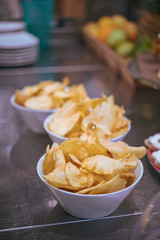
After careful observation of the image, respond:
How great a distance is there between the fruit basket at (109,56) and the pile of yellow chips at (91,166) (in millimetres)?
910

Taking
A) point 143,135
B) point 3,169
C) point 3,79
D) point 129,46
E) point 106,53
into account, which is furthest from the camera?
point 106,53

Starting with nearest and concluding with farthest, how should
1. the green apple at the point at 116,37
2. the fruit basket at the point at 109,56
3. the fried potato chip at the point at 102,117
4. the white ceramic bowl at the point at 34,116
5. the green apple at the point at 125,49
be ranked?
the fried potato chip at the point at 102,117, the white ceramic bowl at the point at 34,116, the fruit basket at the point at 109,56, the green apple at the point at 125,49, the green apple at the point at 116,37

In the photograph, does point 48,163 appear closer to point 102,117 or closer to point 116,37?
point 102,117

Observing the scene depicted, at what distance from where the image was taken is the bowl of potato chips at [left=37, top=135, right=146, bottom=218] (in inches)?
24.8

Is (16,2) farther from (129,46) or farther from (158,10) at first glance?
(158,10)

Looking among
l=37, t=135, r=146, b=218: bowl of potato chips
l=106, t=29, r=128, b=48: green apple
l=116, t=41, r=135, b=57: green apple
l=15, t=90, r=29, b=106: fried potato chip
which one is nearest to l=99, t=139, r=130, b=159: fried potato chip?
l=37, t=135, r=146, b=218: bowl of potato chips

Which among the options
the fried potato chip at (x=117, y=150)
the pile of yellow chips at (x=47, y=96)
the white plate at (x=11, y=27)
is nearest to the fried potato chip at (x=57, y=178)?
the fried potato chip at (x=117, y=150)

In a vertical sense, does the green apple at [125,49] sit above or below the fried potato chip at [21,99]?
below

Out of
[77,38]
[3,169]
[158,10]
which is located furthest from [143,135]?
[77,38]

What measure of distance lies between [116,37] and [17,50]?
1.87 feet

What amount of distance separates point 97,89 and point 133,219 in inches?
36.4

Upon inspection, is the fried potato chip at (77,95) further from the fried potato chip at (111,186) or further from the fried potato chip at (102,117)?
the fried potato chip at (111,186)

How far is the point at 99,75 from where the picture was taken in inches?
70.2

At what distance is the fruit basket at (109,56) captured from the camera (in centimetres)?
166
